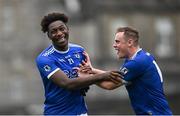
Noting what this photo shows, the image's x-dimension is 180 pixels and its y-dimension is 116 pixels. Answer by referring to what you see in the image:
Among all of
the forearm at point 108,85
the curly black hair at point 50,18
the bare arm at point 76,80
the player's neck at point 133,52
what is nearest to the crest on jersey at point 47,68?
the bare arm at point 76,80

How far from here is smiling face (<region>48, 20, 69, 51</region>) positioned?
13.9 meters

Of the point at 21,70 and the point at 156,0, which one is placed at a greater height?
the point at 156,0

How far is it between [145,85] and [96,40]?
60141 millimetres

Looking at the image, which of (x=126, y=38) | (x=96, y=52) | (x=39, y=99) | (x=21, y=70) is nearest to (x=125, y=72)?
(x=126, y=38)

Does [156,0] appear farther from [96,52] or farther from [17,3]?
[17,3]

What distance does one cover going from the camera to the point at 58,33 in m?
13.9

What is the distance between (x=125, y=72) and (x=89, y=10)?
200 feet

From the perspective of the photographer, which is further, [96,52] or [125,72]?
[96,52]

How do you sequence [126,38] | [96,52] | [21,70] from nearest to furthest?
1. [126,38]
2. [96,52]
3. [21,70]

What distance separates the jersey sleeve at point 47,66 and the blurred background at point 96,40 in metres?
49.3

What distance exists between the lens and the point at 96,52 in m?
73.2

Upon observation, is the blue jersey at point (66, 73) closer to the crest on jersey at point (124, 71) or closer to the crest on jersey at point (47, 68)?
the crest on jersey at point (47, 68)

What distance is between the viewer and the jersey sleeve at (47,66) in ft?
46.3

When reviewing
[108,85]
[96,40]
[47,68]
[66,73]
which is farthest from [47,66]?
[96,40]
